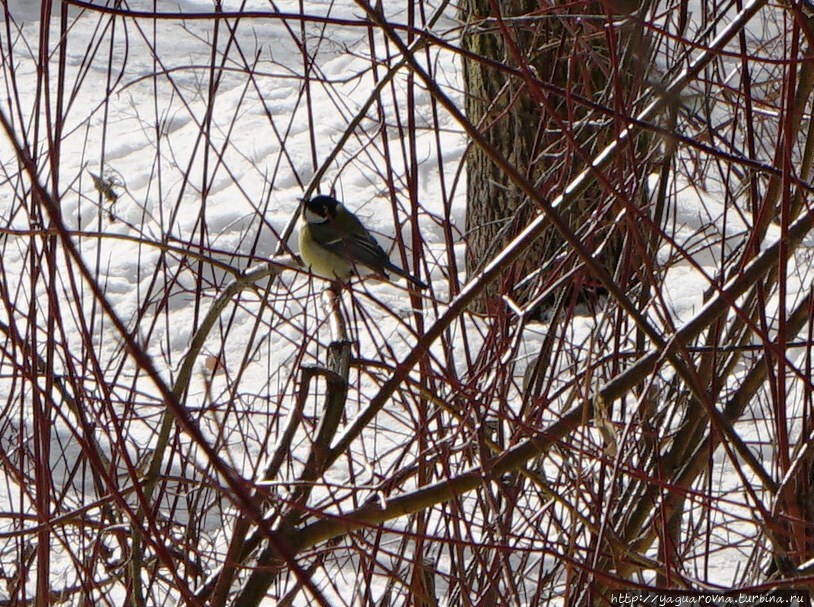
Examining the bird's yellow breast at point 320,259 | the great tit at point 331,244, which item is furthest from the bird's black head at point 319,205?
the bird's yellow breast at point 320,259

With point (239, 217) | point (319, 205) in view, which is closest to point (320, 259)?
point (319, 205)

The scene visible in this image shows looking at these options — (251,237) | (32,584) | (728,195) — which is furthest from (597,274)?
(251,237)

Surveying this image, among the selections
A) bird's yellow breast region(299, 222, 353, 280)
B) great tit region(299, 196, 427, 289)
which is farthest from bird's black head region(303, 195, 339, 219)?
bird's yellow breast region(299, 222, 353, 280)

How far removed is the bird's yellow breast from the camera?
3955 millimetres

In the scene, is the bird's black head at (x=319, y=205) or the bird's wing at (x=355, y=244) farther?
the bird's wing at (x=355, y=244)

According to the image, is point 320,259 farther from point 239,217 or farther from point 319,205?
point 239,217

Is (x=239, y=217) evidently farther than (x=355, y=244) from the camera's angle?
Yes

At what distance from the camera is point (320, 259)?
396 centimetres

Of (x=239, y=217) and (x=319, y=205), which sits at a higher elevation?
(x=239, y=217)

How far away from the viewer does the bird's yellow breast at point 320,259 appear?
156 inches

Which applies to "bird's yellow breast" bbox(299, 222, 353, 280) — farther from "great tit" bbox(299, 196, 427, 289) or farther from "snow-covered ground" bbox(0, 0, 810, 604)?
"snow-covered ground" bbox(0, 0, 810, 604)

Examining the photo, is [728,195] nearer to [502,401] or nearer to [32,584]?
[502,401]

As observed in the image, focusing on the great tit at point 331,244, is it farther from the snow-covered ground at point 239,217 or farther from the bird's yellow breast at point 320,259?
the snow-covered ground at point 239,217

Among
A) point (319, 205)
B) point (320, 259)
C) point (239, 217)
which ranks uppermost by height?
point (239, 217)
